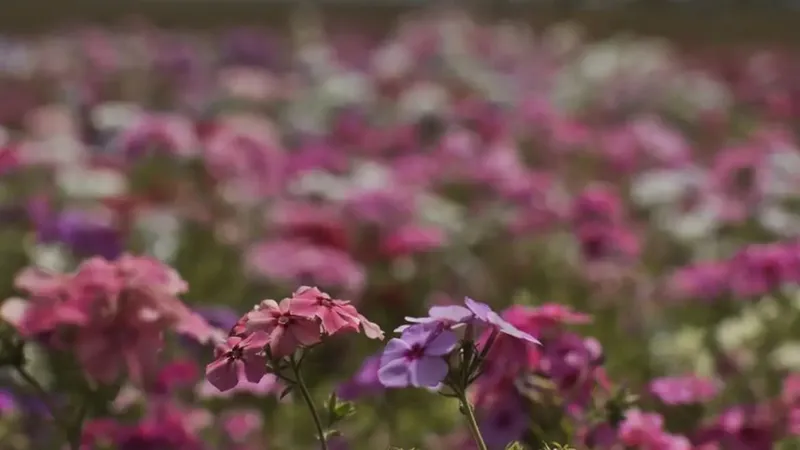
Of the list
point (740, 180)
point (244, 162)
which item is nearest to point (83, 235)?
point (244, 162)

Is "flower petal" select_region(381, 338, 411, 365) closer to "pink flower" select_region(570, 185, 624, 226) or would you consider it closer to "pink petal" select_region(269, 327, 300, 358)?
"pink petal" select_region(269, 327, 300, 358)

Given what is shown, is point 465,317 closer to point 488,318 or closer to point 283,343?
point 488,318

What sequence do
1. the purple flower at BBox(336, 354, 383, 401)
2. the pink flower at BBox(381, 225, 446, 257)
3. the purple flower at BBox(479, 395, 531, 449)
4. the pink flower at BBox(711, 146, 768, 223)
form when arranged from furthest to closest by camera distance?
the pink flower at BBox(711, 146, 768, 223) → the pink flower at BBox(381, 225, 446, 257) → the purple flower at BBox(336, 354, 383, 401) → the purple flower at BBox(479, 395, 531, 449)

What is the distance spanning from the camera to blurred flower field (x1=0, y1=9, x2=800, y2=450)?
1.28 meters

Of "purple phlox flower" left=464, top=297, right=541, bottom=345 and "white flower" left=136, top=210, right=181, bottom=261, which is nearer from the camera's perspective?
"purple phlox flower" left=464, top=297, right=541, bottom=345

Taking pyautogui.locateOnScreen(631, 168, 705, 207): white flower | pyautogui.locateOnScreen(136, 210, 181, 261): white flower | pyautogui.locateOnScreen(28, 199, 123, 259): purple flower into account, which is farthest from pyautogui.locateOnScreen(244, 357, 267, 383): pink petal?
pyautogui.locateOnScreen(631, 168, 705, 207): white flower

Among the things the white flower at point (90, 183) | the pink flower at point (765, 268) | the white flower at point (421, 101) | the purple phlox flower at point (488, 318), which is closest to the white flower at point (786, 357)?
the pink flower at point (765, 268)

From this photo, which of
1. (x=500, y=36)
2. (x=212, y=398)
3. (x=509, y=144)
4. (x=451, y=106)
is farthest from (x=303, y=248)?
(x=500, y=36)

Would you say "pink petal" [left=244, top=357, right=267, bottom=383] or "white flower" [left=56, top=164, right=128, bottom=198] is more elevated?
"pink petal" [left=244, top=357, right=267, bottom=383]

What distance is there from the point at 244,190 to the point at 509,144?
1.12 metres

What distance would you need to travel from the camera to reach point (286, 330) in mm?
1006

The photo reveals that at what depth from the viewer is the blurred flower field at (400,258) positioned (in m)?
1.28

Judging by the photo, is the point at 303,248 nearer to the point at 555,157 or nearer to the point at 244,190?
the point at 244,190

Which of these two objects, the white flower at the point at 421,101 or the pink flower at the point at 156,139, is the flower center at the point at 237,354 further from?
the white flower at the point at 421,101
